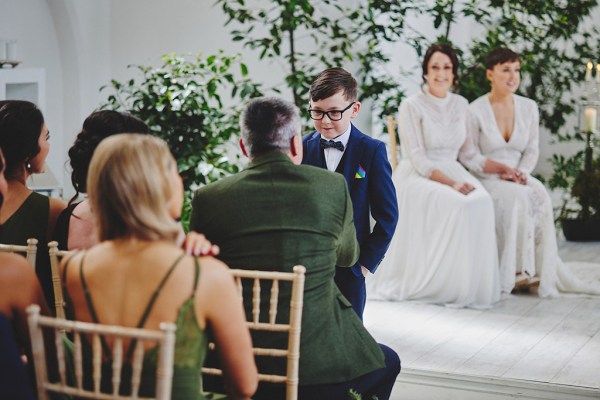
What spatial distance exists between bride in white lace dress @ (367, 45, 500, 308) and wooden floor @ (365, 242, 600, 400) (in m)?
0.18

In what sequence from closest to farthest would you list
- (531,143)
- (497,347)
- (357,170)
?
(357,170) < (497,347) < (531,143)

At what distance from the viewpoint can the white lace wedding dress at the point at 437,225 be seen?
618cm

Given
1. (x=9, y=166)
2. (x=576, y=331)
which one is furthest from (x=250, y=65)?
(x=9, y=166)

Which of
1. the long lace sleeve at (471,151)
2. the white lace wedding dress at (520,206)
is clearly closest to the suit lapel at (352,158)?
the white lace wedding dress at (520,206)

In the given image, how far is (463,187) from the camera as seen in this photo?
6.29 metres

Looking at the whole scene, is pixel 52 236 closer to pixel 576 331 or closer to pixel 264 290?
pixel 264 290

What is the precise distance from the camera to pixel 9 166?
3.10m

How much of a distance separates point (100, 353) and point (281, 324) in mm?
700

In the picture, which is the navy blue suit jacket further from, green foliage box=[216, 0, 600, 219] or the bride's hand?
green foliage box=[216, 0, 600, 219]

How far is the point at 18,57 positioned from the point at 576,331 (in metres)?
4.75

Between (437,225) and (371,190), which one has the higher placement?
(371,190)

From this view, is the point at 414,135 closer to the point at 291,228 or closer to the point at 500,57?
the point at 500,57

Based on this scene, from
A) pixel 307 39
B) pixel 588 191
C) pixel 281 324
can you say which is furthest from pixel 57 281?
pixel 588 191

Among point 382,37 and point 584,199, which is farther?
point 584,199
